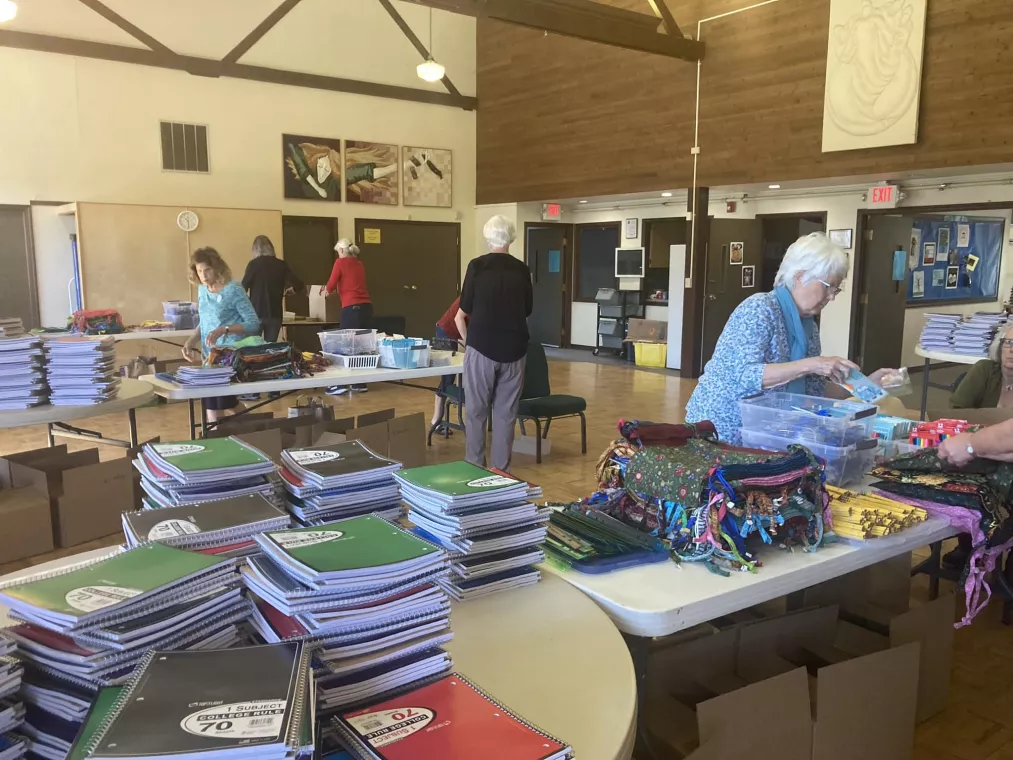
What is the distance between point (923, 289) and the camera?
10117mm

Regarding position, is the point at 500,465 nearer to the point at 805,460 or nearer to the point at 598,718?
the point at 805,460

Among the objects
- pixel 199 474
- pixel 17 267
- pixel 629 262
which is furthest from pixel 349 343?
pixel 629 262

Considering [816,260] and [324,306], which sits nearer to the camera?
[816,260]

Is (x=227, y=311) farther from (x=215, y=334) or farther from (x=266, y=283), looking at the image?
(x=266, y=283)

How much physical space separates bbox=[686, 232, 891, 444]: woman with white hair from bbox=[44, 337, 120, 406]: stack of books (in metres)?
2.57

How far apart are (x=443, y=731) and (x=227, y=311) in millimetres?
4241

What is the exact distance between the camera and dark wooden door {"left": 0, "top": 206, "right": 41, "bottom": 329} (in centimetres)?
802

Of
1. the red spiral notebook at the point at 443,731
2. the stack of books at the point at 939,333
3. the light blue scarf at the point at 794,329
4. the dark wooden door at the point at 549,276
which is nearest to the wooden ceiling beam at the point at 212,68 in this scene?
the dark wooden door at the point at 549,276

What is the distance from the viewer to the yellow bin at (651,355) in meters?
10.7

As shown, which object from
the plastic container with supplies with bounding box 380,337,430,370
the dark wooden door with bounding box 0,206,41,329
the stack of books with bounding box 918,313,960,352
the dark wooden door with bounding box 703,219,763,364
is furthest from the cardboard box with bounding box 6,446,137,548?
the dark wooden door with bounding box 703,219,763,364

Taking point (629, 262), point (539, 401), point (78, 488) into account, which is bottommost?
point (78, 488)

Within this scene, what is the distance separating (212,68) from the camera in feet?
29.6

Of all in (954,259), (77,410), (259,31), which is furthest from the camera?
(954,259)

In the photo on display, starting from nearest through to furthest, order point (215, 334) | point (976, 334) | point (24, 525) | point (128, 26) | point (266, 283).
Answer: point (24, 525), point (215, 334), point (976, 334), point (266, 283), point (128, 26)
